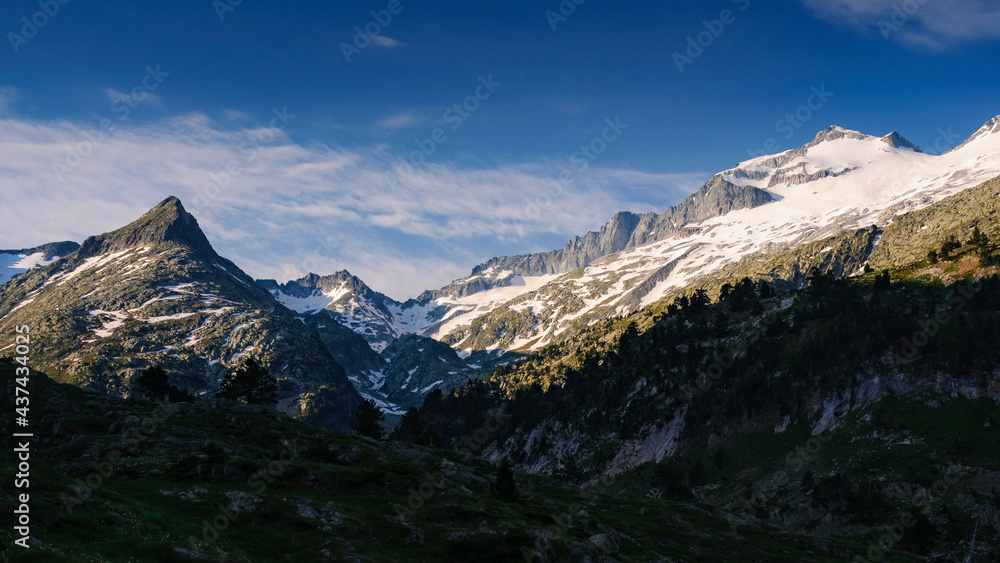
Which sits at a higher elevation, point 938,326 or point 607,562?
point 938,326

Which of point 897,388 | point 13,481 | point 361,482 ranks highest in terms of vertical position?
point 897,388

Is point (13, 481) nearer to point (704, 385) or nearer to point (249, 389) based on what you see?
point (249, 389)

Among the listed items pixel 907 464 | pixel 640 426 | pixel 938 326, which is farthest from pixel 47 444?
pixel 938 326

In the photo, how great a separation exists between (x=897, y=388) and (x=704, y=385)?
58508 millimetres

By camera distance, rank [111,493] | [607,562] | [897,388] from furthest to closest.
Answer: [897,388], [607,562], [111,493]

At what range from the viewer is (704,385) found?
6949 inches

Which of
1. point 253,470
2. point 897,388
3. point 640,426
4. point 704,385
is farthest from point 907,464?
point 253,470

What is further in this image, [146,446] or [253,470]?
[146,446]

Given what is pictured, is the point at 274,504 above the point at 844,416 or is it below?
below

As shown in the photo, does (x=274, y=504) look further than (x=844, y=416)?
No

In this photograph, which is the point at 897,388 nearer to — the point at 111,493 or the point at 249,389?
the point at 111,493

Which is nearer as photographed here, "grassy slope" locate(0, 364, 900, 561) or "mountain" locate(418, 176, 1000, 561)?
"grassy slope" locate(0, 364, 900, 561)

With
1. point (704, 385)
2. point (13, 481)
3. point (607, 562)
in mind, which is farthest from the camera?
point (704, 385)

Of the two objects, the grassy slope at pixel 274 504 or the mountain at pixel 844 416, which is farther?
the mountain at pixel 844 416
